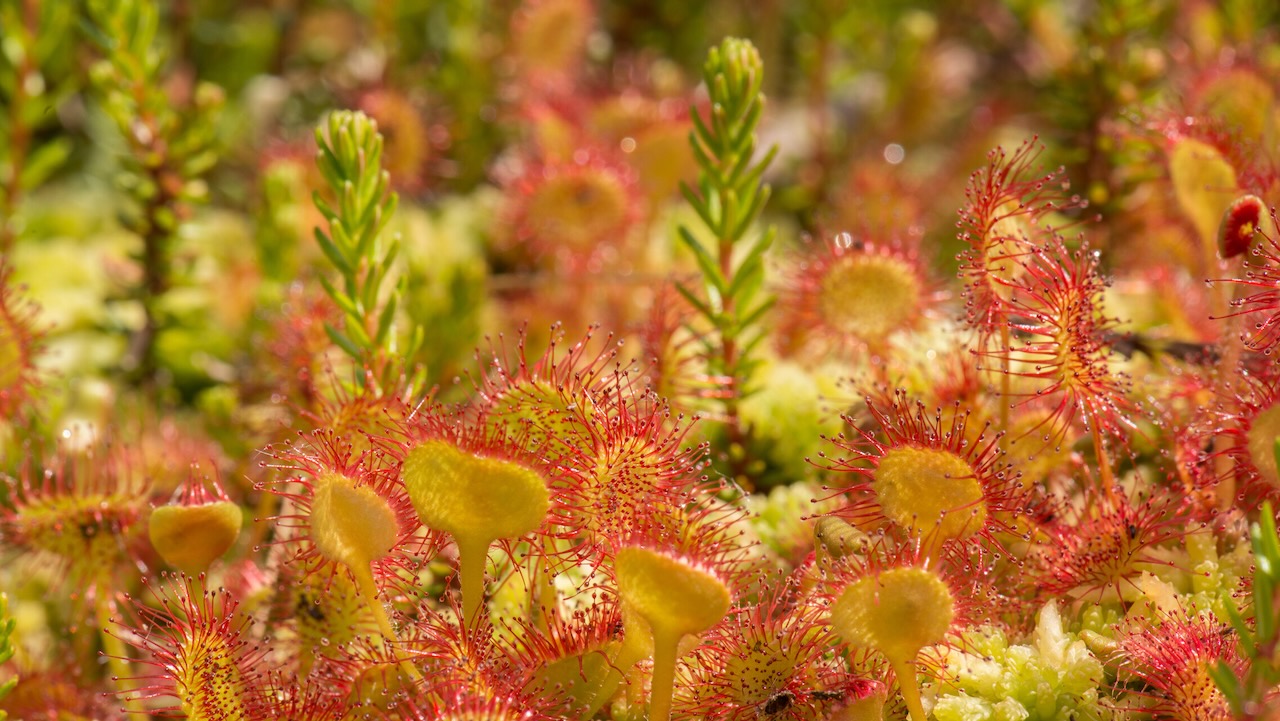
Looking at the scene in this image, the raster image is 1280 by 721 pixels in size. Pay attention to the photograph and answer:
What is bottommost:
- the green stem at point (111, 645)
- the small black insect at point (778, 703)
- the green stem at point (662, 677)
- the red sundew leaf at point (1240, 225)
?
the green stem at point (111, 645)

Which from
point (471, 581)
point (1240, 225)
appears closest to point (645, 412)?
point (471, 581)

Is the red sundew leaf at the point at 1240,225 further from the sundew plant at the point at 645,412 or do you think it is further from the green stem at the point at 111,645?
the green stem at the point at 111,645

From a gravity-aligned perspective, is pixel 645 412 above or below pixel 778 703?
above

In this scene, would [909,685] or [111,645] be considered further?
[111,645]

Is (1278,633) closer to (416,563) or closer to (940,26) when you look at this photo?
(416,563)

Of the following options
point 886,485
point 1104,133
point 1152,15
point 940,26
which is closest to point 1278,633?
point 886,485

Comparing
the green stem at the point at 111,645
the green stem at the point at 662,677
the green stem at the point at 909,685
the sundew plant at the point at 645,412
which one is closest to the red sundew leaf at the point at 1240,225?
the sundew plant at the point at 645,412

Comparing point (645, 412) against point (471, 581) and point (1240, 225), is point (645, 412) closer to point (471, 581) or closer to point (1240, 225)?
point (471, 581)
